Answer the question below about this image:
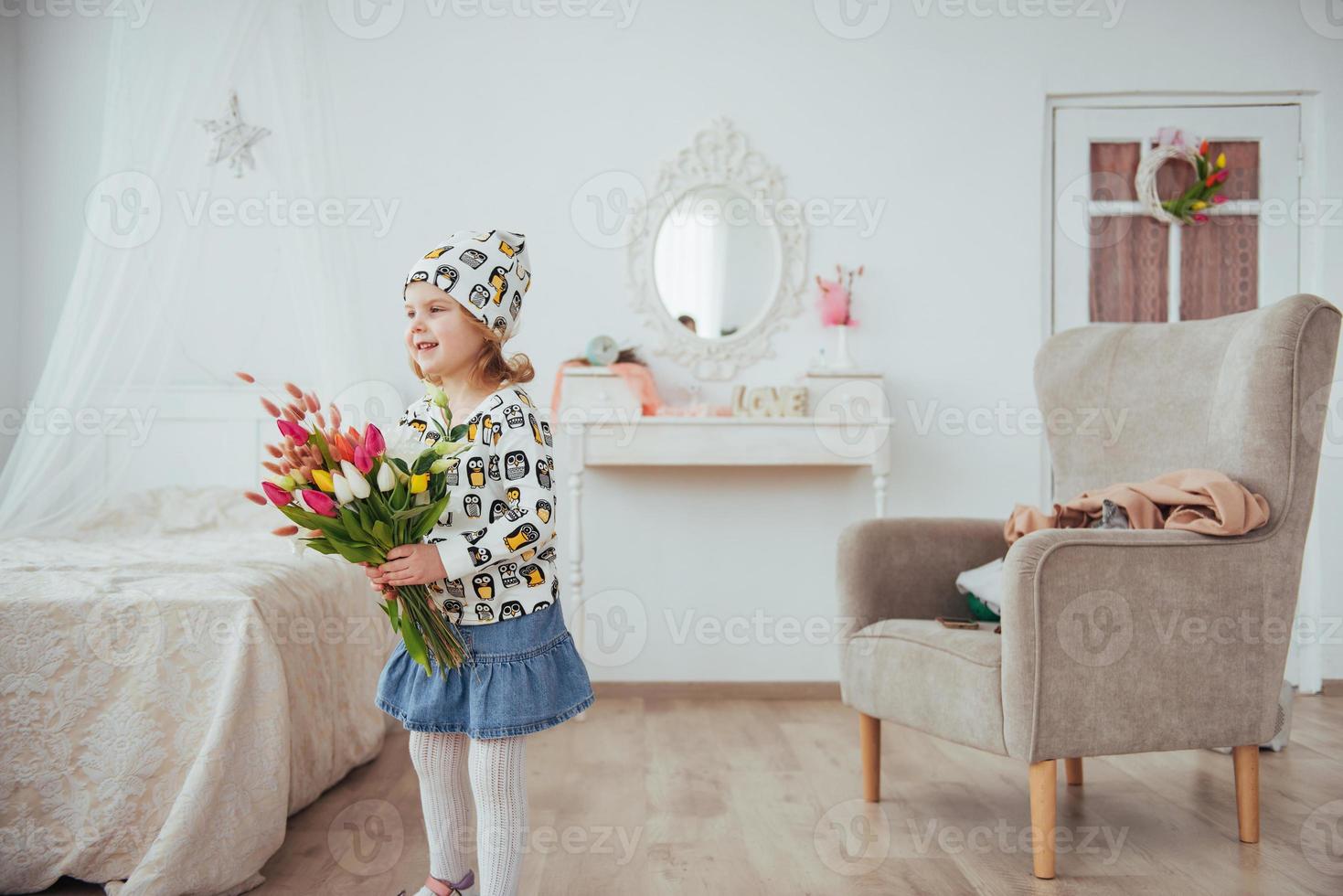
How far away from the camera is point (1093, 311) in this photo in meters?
3.82

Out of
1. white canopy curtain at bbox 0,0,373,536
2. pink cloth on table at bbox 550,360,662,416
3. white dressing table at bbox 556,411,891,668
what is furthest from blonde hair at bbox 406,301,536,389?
pink cloth on table at bbox 550,360,662,416

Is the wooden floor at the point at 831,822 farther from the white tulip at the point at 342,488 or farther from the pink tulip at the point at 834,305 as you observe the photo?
the pink tulip at the point at 834,305

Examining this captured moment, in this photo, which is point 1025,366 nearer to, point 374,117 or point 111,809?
point 374,117

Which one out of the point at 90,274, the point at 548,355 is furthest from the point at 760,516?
the point at 90,274

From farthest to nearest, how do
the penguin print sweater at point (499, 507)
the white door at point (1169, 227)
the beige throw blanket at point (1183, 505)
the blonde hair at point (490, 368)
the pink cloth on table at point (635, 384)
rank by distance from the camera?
the white door at point (1169, 227), the pink cloth on table at point (635, 384), the beige throw blanket at point (1183, 505), the blonde hair at point (490, 368), the penguin print sweater at point (499, 507)

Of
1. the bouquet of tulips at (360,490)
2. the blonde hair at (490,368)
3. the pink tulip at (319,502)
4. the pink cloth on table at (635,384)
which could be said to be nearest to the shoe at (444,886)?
the bouquet of tulips at (360,490)

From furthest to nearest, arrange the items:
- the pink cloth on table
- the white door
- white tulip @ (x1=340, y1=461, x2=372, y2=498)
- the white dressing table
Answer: the white door → the pink cloth on table → the white dressing table → white tulip @ (x1=340, y1=461, x2=372, y2=498)

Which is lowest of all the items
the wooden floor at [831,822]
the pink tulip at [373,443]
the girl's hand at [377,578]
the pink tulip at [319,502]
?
the wooden floor at [831,822]

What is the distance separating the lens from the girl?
5.03ft

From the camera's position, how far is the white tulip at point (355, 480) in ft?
4.50

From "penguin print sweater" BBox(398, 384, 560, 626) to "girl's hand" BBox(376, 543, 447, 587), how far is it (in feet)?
0.21

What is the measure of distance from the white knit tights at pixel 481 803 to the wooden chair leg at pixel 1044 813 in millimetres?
1007

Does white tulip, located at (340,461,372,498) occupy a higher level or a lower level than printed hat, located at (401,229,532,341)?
lower

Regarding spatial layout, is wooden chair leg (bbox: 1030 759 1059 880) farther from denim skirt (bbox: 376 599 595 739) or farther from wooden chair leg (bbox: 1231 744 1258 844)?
denim skirt (bbox: 376 599 595 739)
